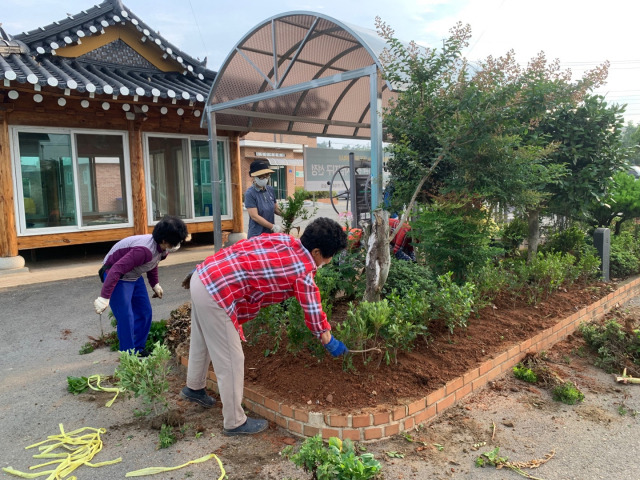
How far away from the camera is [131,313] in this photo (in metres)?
4.07

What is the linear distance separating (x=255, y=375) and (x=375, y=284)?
1.17 metres

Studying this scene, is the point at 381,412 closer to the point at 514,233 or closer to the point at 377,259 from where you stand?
the point at 377,259

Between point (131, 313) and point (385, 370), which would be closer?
point (385, 370)

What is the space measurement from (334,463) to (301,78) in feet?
22.4

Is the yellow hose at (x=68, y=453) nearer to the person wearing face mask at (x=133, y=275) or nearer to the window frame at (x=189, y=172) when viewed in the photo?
the person wearing face mask at (x=133, y=275)

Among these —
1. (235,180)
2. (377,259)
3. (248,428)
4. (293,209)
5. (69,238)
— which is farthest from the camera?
(235,180)

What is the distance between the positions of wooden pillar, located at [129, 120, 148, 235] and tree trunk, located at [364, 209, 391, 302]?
272 inches

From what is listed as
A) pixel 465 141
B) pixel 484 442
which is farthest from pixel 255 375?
pixel 465 141

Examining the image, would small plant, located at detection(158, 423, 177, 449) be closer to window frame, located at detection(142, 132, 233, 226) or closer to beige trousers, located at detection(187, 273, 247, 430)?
beige trousers, located at detection(187, 273, 247, 430)

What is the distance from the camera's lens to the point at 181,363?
13.5 ft

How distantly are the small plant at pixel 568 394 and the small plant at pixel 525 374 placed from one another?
0.73 ft

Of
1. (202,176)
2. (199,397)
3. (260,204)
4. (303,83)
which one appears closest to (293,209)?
(260,204)

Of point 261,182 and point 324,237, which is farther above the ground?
point 261,182

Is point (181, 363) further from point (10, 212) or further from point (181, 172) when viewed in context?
point (181, 172)
